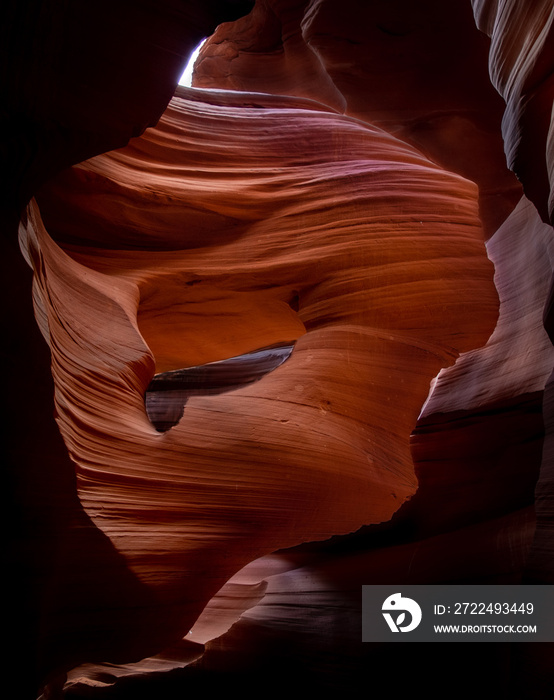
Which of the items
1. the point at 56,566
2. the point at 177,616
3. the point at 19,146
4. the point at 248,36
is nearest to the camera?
the point at 19,146

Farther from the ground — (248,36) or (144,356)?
(248,36)

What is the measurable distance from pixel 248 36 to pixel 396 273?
3826 millimetres

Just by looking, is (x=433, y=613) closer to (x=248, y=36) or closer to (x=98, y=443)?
(x=98, y=443)

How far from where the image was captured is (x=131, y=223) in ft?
13.1

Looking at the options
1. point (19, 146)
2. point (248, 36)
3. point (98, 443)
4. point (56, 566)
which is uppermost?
point (248, 36)

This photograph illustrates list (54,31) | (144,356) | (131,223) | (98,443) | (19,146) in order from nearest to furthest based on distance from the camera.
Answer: (54,31) < (19,146) < (98,443) < (144,356) < (131,223)

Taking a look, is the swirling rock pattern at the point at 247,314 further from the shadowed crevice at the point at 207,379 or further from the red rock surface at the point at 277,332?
the shadowed crevice at the point at 207,379

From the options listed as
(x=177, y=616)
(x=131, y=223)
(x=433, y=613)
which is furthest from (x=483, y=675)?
(x=131, y=223)
